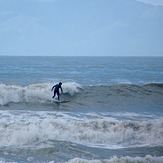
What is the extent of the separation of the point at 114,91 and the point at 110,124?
14446mm

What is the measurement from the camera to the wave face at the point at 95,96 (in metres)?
24.5

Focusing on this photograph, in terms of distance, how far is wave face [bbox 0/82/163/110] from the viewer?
2455 centimetres

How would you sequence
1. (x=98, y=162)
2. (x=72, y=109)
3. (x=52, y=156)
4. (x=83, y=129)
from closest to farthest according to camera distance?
(x=98, y=162) < (x=52, y=156) < (x=83, y=129) < (x=72, y=109)

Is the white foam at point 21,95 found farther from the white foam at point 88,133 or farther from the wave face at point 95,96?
the white foam at point 88,133

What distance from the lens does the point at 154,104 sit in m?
25.6

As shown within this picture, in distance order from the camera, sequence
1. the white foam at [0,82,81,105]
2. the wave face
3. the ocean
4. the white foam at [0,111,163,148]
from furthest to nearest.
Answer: the wave face < the white foam at [0,82,81,105] < the white foam at [0,111,163,148] < the ocean

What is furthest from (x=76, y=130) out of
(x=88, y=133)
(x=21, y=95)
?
(x=21, y=95)

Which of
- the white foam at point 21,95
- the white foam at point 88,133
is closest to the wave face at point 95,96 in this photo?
the white foam at point 21,95

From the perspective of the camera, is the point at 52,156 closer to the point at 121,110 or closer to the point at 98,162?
the point at 98,162

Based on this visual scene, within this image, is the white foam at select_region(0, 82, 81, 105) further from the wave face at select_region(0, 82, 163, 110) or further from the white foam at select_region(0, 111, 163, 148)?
the white foam at select_region(0, 111, 163, 148)

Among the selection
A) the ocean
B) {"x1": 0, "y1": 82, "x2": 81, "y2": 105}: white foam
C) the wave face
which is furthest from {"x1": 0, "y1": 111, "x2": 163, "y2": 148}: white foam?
the wave face

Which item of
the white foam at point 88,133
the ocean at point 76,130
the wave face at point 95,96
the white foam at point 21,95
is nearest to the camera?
the ocean at point 76,130

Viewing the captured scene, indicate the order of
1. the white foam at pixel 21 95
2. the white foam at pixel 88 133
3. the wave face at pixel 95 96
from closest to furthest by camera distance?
the white foam at pixel 88 133
the white foam at pixel 21 95
the wave face at pixel 95 96

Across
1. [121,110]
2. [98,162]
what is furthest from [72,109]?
[98,162]
